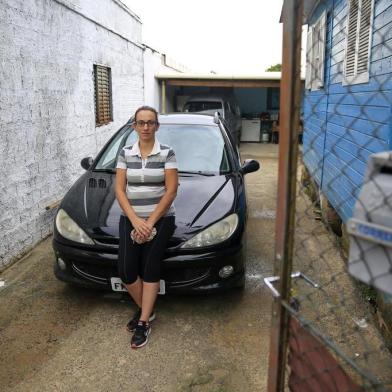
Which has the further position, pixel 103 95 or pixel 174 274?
pixel 103 95

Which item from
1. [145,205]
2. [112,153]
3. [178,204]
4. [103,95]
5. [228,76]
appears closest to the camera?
[145,205]

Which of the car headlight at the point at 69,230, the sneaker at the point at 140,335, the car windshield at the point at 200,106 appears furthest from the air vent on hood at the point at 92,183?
the car windshield at the point at 200,106

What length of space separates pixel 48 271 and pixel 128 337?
5.05 feet

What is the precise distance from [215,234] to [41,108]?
295 cm

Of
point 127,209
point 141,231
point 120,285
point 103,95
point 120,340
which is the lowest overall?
point 120,340

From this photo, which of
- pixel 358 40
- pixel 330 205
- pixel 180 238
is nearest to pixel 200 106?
pixel 330 205

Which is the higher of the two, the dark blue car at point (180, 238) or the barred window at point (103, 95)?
the barred window at point (103, 95)

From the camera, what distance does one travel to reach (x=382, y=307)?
3.10 m

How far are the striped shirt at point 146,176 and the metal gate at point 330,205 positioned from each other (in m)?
1.01

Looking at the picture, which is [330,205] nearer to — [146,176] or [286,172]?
[146,176]

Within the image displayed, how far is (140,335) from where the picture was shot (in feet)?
9.98

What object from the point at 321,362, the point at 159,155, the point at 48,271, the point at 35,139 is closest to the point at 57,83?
the point at 35,139

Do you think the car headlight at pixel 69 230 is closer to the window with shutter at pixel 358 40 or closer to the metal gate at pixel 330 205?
the metal gate at pixel 330 205

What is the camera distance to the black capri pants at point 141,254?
3.06 metres
